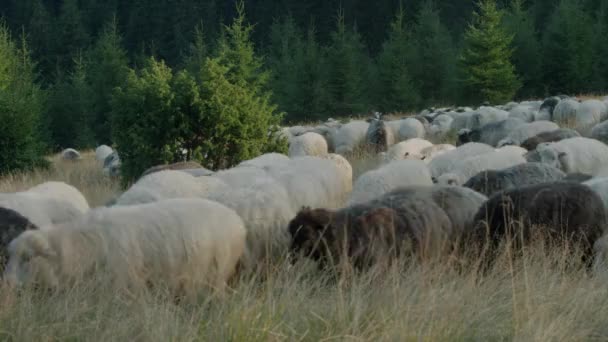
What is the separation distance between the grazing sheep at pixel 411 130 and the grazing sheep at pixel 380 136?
788 mm

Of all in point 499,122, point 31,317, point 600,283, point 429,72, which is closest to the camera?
point 31,317

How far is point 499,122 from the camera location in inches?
805

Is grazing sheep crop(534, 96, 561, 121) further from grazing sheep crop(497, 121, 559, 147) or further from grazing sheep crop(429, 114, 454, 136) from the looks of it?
grazing sheep crop(497, 121, 559, 147)

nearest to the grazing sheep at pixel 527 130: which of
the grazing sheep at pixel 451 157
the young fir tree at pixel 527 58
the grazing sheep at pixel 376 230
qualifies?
the grazing sheep at pixel 451 157

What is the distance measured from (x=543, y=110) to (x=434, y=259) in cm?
1763

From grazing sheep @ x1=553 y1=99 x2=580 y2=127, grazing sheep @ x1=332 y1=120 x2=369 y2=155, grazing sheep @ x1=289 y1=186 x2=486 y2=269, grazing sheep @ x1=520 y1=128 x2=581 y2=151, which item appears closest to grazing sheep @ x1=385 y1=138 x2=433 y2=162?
grazing sheep @ x1=520 y1=128 x2=581 y2=151

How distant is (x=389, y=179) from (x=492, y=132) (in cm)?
A: 937

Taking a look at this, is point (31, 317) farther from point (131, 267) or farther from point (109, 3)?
point (109, 3)

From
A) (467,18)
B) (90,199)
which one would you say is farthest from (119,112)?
(467,18)

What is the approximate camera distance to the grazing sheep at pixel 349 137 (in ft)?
75.5

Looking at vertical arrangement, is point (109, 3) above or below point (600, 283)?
above

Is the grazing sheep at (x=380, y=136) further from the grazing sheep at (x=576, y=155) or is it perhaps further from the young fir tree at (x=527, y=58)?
the young fir tree at (x=527, y=58)

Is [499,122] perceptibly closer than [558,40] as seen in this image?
Yes

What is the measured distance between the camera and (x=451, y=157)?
46.2 feet
